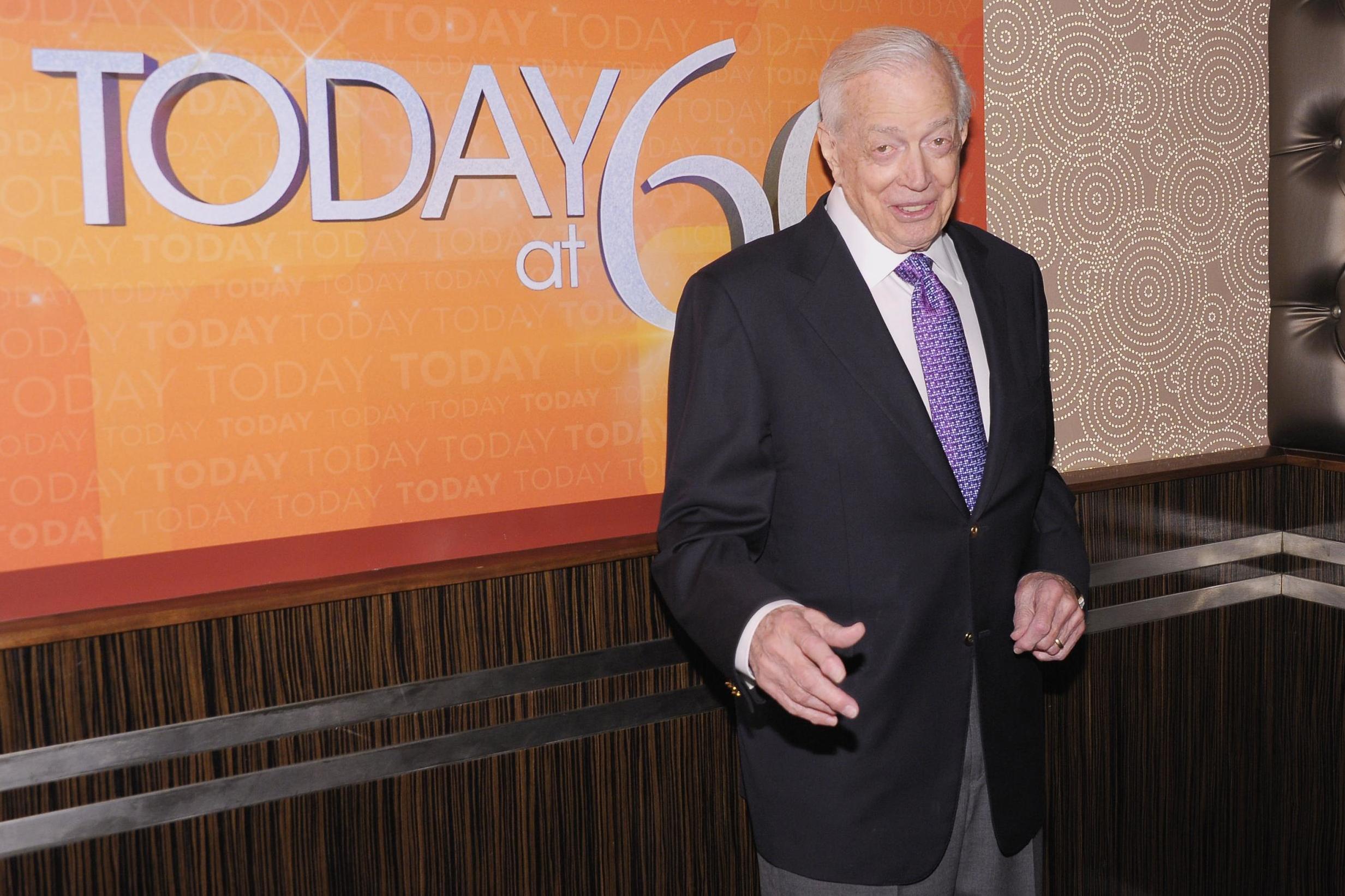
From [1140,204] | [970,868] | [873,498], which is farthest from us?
[1140,204]

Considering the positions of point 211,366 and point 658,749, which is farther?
point 658,749

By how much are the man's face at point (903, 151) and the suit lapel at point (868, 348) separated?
0.27 feet

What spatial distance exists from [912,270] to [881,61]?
10.5 inches

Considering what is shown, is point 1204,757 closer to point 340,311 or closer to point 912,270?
point 912,270

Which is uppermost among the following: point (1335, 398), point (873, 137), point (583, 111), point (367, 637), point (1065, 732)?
point (583, 111)

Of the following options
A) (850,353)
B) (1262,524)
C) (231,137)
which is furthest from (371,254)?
(1262,524)

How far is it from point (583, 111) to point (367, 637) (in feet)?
2.75

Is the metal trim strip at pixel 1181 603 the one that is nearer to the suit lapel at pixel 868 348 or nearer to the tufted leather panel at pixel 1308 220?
the tufted leather panel at pixel 1308 220

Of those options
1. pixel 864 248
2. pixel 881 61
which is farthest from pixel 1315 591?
pixel 881 61

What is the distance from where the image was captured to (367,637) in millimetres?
1643

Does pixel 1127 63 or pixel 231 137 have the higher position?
pixel 1127 63

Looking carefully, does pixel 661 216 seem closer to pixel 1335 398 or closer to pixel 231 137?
pixel 231 137

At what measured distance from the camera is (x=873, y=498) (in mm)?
1464

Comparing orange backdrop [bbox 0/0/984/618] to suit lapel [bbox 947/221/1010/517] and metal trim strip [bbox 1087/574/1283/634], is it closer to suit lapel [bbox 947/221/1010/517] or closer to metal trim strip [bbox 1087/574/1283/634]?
suit lapel [bbox 947/221/1010/517]
